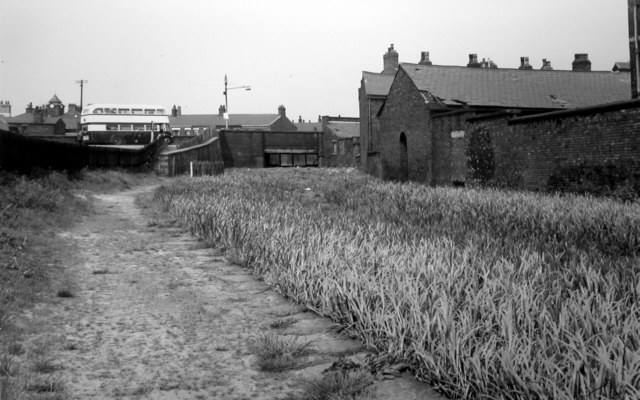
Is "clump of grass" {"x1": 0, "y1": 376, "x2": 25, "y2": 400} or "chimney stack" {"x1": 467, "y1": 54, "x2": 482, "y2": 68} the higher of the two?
"chimney stack" {"x1": 467, "y1": 54, "x2": 482, "y2": 68}

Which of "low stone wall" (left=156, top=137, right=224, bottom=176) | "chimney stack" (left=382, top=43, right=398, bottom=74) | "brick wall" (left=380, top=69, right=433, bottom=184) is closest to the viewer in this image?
"brick wall" (left=380, top=69, right=433, bottom=184)

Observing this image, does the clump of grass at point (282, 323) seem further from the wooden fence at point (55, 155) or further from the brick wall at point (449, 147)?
the brick wall at point (449, 147)

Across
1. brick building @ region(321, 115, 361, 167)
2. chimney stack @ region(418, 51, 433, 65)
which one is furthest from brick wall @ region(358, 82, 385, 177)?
chimney stack @ region(418, 51, 433, 65)

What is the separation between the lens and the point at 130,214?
1367 centimetres

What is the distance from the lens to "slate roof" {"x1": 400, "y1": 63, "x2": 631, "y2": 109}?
89.7ft

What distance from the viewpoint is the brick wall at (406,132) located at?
26.2m

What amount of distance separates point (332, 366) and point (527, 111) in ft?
84.2

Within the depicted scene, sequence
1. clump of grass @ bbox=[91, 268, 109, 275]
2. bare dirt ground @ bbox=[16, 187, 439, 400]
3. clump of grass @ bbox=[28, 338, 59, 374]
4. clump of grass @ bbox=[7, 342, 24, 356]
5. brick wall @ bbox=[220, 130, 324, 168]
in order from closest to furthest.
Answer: bare dirt ground @ bbox=[16, 187, 439, 400] → clump of grass @ bbox=[28, 338, 59, 374] → clump of grass @ bbox=[7, 342, 24, 356] → clump of grass @ bbox=[91, 268, 109, 275] → brick wall @ bbox=[220, 130, 324, 168]

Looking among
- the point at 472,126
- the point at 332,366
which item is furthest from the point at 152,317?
the point at 472,126

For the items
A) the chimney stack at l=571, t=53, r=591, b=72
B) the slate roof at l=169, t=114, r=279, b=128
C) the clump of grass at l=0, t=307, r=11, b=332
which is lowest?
the clump of grass at l=0, t=307, r=11, b=332

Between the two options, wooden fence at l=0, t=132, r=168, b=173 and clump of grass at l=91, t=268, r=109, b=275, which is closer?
clump of grass at l=91, t=268, r=109, b=275

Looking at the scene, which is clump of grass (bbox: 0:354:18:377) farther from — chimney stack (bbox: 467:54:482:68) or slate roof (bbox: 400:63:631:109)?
chimney stack (bbox: 467:54:482:68)

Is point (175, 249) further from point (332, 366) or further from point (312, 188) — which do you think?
point (312, 188)

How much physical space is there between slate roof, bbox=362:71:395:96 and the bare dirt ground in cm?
3237
